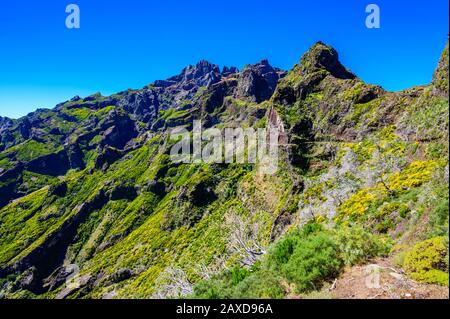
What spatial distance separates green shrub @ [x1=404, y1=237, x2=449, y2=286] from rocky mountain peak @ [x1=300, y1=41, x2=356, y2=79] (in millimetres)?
79643

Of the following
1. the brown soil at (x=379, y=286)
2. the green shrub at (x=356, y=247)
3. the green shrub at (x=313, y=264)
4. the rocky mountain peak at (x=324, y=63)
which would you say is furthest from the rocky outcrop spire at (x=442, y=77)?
the rocky mountain peak at (x=324, y=63)

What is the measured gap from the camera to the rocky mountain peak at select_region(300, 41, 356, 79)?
91.5 meters

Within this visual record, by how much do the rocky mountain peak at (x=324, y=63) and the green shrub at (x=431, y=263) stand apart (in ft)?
261

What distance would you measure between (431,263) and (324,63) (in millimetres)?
84476

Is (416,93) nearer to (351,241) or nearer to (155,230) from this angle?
(351,241)

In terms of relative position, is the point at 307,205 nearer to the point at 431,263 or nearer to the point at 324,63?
the point at 431,263

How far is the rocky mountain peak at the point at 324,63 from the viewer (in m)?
91.5

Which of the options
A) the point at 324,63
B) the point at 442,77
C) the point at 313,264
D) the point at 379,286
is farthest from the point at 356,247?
the point at 324,63

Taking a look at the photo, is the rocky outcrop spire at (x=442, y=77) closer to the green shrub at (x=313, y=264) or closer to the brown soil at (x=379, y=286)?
the green shrub at (x=313, y=264)

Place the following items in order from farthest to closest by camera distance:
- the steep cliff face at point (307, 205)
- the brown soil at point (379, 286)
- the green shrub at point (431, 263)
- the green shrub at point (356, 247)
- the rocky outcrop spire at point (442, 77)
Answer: the rocky outcrop spire at point (442, 77) < the steep cliff face at point (307, 205) < the green shrub at point (356, 247) < the green shrub at point (431, 263) < the brown soil at point (379, 286)

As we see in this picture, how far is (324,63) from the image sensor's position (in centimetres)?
9262

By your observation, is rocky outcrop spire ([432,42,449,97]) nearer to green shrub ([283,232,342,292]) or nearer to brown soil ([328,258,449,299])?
green shrub ([283,232,342,292])

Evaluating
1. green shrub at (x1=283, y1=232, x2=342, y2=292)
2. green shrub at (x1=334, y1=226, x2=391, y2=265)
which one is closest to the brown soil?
green shrub at (x1=334, y1=226, x2=391, y2=265)

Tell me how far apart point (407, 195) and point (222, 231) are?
210 ft
